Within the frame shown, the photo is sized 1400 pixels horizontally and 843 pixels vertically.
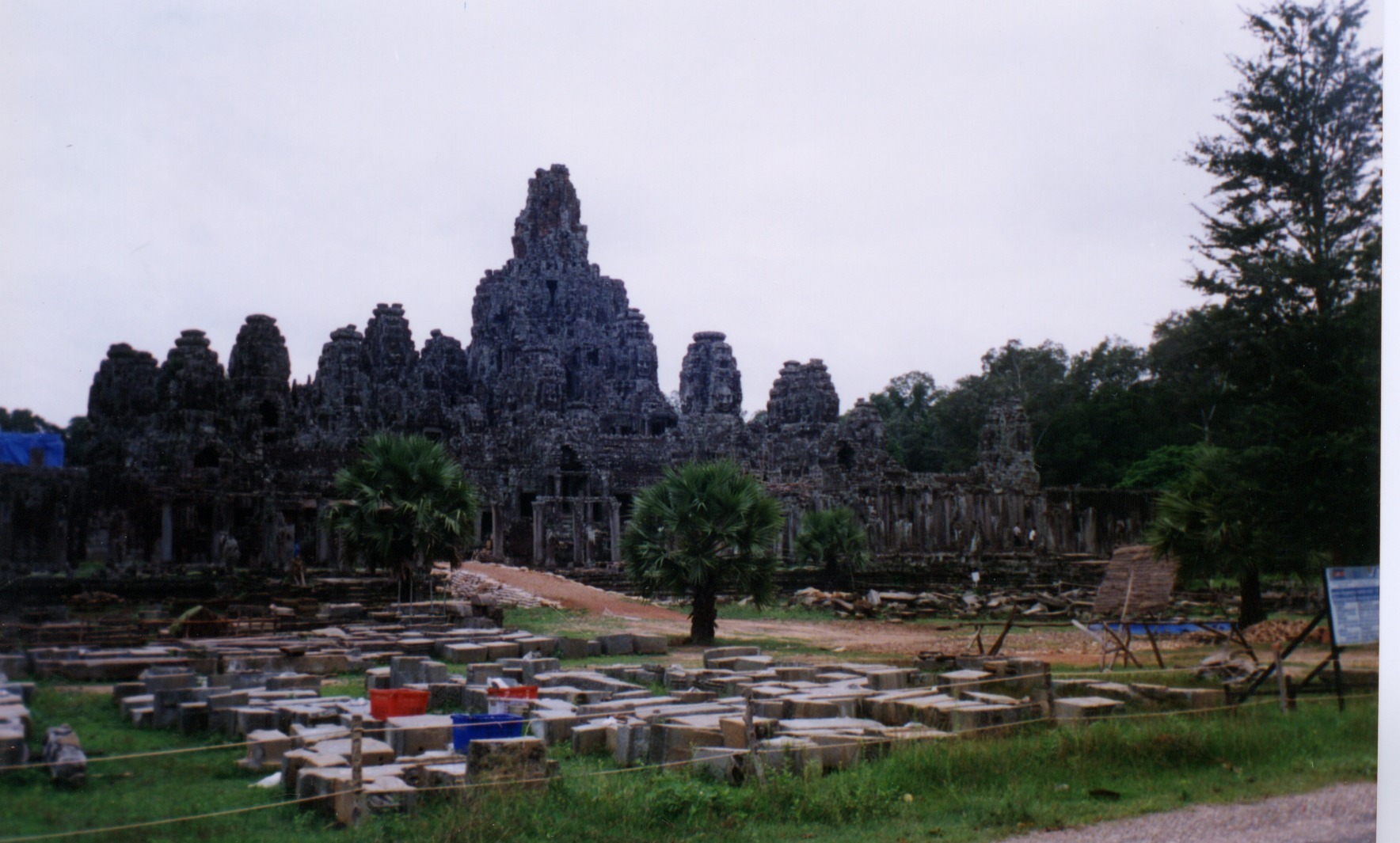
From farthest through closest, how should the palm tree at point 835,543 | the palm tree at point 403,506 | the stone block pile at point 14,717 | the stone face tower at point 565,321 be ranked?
the stone face tower at point 565,321 < the palm tree at point 835,543 < the palm tree at point 403,506 < the stone block pile at point 14,717

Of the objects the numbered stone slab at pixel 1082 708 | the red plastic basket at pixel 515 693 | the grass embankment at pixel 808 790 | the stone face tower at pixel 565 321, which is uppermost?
the stone face tower at pixel 565 321

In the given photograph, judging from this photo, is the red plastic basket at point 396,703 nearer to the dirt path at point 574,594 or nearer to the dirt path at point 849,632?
the dirt path at point 849,632

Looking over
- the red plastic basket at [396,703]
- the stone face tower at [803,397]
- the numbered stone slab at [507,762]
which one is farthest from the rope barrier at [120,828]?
the stone face tower at [803,397]

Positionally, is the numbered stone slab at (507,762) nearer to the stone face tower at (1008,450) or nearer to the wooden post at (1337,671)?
the wooden post at (1337,671)

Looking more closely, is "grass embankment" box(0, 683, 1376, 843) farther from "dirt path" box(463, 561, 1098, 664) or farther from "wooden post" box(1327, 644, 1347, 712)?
"dirt path" box(463, 561, 1098, 664)

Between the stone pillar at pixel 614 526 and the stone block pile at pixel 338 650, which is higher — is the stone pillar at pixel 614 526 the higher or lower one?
the higher one

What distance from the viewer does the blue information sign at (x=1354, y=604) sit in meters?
9.86

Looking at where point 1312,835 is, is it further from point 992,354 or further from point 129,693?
point 992,354

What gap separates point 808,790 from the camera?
749 centimetres

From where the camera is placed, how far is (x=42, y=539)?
306 inches

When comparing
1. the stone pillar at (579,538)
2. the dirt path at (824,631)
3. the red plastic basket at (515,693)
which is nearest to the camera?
the red plastic basket at (515,693)

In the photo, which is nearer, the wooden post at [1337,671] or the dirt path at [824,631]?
the wooden post at [1337,671]

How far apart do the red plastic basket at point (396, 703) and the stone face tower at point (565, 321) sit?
120ft

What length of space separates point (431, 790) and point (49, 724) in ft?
7.75
